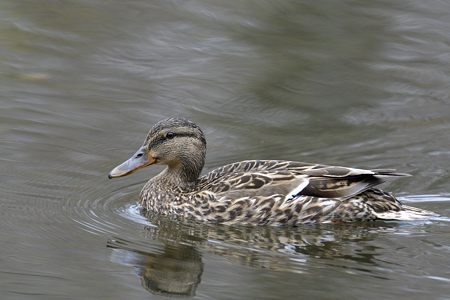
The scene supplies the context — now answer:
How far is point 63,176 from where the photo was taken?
10836 mm

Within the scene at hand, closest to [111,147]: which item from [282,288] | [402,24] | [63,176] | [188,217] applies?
[63,176]

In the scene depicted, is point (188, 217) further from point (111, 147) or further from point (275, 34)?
point (275, 34)

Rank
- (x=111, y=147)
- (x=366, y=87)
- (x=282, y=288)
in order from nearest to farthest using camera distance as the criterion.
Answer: (x=282, y=288), (x=111, y=147), (x=366, y=87)

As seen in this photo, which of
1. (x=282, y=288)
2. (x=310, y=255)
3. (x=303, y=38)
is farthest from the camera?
(x=303, y=38)

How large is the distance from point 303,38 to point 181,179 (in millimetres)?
4767

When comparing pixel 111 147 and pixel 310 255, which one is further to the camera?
pixel 111 147

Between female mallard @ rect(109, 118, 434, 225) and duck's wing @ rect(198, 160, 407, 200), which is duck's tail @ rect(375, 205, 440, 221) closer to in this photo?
female mallard @ rect(109, 118, 434, 225)

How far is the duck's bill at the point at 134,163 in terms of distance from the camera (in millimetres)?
10438

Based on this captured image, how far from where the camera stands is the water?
8.69 meters

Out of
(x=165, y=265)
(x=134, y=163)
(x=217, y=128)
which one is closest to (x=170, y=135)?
(x=134, y=163)

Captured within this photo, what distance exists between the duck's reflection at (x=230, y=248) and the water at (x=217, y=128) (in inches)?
0.9

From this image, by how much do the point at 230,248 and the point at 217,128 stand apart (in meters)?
3.18

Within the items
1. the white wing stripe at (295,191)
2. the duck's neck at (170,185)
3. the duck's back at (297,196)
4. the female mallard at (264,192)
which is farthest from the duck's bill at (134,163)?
the white wing stripe at (295,191)

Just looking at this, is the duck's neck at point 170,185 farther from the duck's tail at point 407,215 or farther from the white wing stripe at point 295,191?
the duck's tail at point 407,215
